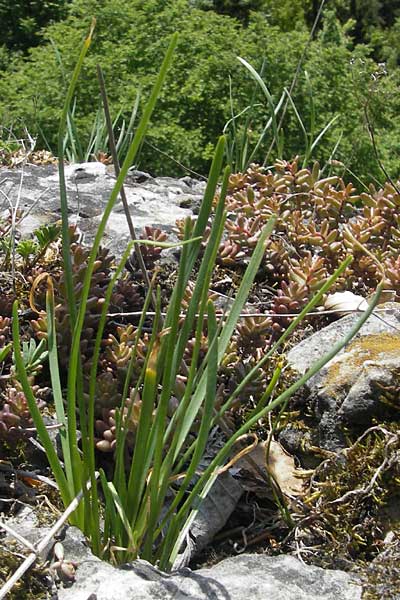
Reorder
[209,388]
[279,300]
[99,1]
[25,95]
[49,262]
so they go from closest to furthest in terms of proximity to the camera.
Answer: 1. [209,388]
2. [279,300]
3. [49,262]
4. [25,95]
5. [99,1]

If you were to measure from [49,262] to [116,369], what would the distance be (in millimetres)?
532

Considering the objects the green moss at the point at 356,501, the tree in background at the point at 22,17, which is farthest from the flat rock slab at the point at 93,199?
the tree in background at the point at 22,17

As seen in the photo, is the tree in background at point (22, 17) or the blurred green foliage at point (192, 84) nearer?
the blurred green foliage at point (192, 84)

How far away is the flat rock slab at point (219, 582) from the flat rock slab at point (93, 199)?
4.26 ft

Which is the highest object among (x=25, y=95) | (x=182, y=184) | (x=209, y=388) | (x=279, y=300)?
(x=209, y=388)

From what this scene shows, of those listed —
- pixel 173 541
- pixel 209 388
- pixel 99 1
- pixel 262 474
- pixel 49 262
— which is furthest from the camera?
pixel 99 1

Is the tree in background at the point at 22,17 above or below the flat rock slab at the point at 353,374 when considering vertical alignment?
below

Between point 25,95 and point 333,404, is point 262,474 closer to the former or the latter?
point 333,404

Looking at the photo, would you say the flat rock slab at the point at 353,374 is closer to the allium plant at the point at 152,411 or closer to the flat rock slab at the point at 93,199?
the allium plant at the point at 152,411

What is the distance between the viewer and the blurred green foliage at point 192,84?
6246 millimetres

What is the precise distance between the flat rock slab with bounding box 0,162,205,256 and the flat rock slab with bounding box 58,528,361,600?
1.30 m

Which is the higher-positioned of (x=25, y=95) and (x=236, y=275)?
(x=236, y=275)

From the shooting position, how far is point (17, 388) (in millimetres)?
1834

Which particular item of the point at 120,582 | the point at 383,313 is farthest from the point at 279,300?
the point at 120,582
